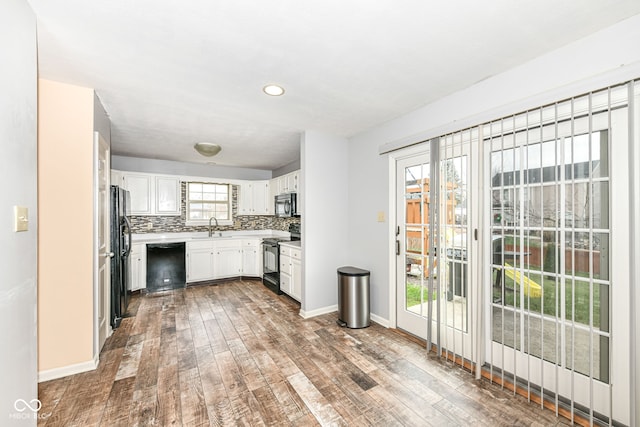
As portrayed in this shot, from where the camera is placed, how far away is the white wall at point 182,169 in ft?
17.1

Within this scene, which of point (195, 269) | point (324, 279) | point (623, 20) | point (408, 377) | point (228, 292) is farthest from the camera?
point (195, 269)

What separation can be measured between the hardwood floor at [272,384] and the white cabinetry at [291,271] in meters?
0.82

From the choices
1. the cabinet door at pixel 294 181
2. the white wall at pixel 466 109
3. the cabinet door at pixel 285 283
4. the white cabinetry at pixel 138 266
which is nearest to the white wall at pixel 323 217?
the white wall at pixel 466 109

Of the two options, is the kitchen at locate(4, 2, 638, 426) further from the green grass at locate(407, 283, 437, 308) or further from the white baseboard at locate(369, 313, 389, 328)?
the green grass at locate(407, 283, 437, 308)

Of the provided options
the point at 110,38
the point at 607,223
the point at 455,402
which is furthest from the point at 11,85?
the point at 607,223

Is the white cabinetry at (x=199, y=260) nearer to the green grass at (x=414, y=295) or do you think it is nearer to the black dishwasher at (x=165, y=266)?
the black dishwasher at (x=165, y=266)

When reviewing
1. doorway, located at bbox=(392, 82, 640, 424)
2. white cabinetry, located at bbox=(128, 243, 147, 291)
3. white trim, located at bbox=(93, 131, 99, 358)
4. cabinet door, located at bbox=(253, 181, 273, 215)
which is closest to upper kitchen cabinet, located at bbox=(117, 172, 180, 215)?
white cabinetry, located at bbox=(128, 243, 147, 291)

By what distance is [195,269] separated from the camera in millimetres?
5234

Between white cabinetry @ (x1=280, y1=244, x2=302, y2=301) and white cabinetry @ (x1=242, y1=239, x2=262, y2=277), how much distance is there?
1.24m

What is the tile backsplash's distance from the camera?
534 cm

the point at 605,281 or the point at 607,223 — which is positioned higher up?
the point at 607,223

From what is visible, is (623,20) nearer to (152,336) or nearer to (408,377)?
(408,377)

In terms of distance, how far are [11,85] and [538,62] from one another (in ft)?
10.3

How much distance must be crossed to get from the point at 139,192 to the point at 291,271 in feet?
10.8
